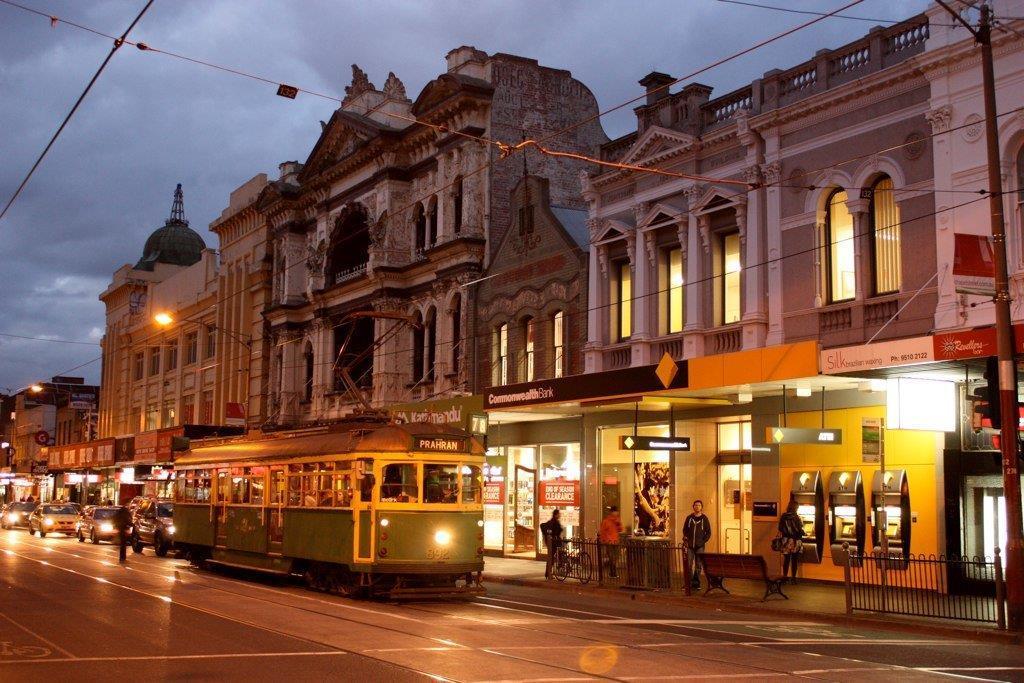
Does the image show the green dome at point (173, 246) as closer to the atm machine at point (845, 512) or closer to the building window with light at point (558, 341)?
the building window with light at point (558, 341)

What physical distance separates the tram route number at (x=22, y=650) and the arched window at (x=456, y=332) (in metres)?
23.7

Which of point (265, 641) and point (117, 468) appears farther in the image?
point (117, 468)

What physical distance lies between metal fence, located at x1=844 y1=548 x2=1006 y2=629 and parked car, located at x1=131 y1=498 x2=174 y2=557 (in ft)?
70.6

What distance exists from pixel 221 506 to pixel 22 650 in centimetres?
1383

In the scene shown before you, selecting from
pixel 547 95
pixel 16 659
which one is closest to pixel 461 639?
pixel 16 659

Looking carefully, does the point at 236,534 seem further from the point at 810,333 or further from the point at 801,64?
the point at 801,64

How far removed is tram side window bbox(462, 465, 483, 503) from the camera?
2130 cm

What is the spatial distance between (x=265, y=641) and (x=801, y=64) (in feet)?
56.8

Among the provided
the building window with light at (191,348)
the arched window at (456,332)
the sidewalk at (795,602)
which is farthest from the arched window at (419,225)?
the building window with light at (191,348)

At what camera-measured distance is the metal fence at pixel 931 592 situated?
1786 centimetres

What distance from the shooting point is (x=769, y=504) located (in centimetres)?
2525

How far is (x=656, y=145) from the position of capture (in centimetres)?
2888

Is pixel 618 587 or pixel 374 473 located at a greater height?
pixel 374 473

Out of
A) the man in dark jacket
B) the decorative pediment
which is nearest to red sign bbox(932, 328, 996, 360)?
the man in dark jacket
